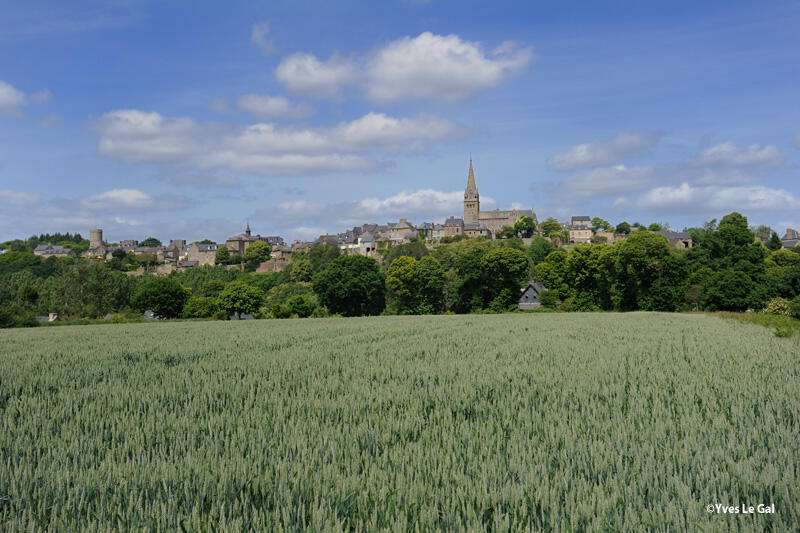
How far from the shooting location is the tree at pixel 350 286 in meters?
70.6

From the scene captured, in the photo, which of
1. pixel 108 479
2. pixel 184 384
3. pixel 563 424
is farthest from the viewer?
pixel 184 384

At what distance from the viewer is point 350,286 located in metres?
70.2

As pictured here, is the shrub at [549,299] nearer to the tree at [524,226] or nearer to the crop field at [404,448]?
the crop field at [404,448]

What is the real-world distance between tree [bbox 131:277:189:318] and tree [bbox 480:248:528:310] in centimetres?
4549

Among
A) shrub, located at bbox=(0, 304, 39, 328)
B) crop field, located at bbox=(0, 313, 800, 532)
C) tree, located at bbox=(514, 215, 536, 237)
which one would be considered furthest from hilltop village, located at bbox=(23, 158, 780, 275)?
crop field, located at bbox=(0, 313, 800, 532)

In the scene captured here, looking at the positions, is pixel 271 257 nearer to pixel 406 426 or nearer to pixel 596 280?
pixel 596 280

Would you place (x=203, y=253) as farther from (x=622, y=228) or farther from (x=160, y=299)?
(x=622, y=228)

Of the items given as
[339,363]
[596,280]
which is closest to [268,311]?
[596,280]

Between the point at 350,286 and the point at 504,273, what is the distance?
Answer: 22.2m

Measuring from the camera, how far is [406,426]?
697 cm

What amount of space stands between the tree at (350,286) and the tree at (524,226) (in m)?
111

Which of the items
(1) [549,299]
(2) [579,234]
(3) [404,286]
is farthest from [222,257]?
(1) [549,299]

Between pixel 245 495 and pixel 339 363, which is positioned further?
pixel 339 363

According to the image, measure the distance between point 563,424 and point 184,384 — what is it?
7.83m
